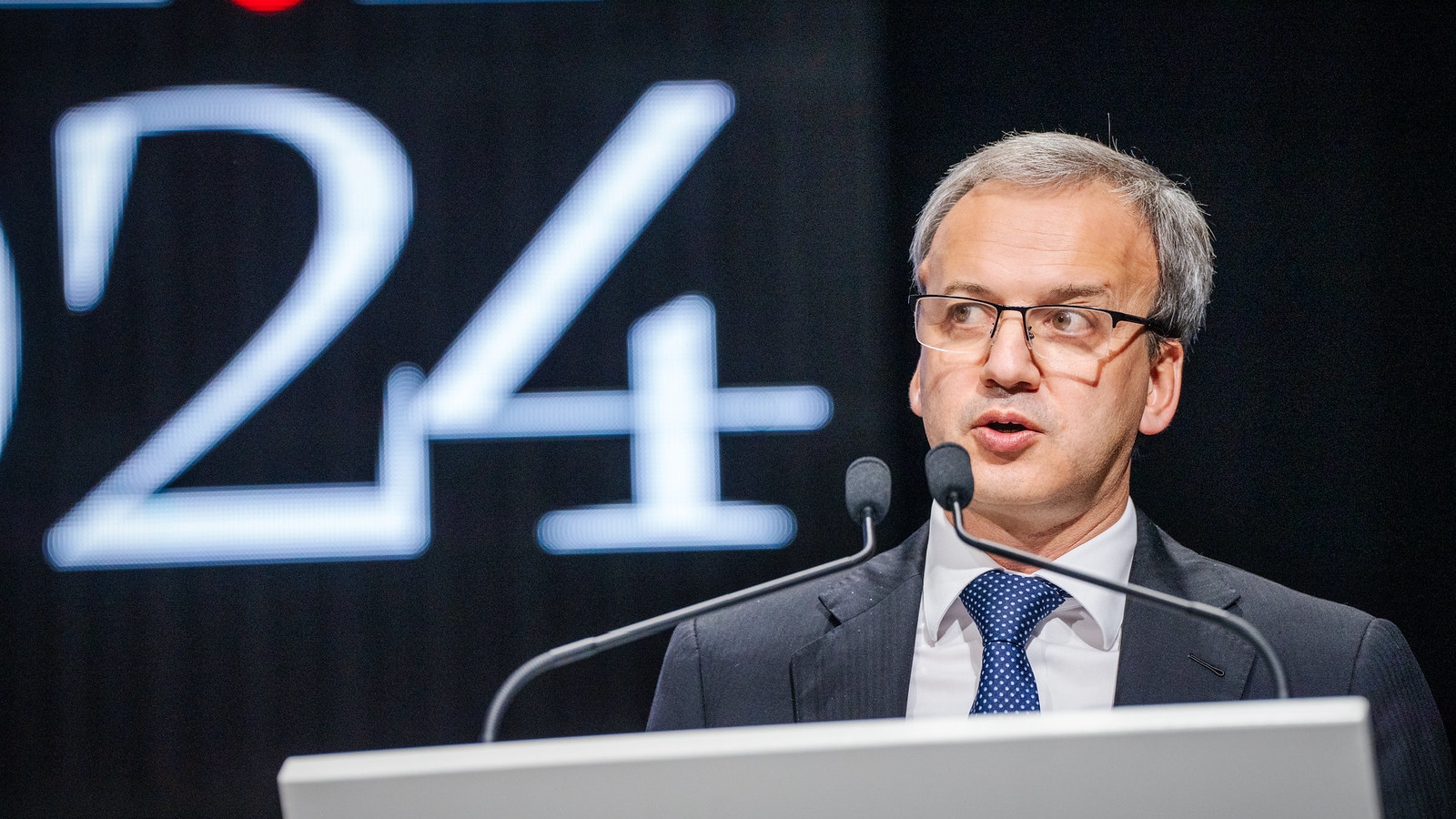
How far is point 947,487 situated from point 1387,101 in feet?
6.50

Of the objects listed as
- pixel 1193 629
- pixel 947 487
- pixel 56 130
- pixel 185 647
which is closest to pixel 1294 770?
pixel 947 487

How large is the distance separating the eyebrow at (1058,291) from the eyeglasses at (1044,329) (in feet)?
0.04

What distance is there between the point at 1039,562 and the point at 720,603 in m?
0.31

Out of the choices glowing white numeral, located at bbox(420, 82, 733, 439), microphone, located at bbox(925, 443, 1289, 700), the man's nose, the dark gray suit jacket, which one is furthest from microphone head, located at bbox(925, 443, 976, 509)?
glowing white numeral, located at bbox(420, 82, 733, 439)

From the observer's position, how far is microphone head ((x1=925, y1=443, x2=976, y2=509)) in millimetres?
1273

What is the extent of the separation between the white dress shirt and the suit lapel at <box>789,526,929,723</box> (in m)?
0.03

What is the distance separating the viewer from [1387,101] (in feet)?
8.72

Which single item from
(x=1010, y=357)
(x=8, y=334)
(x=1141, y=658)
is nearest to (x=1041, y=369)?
(x=1010, y=357)

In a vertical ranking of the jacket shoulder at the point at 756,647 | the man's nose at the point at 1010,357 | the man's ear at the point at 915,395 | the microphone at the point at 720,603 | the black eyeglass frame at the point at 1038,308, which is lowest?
the jacket shoulder at the point at 756,647

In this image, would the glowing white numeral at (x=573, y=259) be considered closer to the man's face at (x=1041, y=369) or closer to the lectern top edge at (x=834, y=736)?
the man's face at (x=1041, y=369)

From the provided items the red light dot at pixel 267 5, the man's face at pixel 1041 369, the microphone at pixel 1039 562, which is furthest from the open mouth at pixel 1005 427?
the red light dot at pixel 267 5

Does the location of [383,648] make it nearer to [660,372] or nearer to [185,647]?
[185,647]

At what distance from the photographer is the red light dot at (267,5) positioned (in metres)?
2.90

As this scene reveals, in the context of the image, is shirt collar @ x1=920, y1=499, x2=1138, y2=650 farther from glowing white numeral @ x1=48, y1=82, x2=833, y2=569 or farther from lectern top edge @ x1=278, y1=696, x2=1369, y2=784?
glowing white numeral @ x1=48, y1=82, x2=833, y2=569
